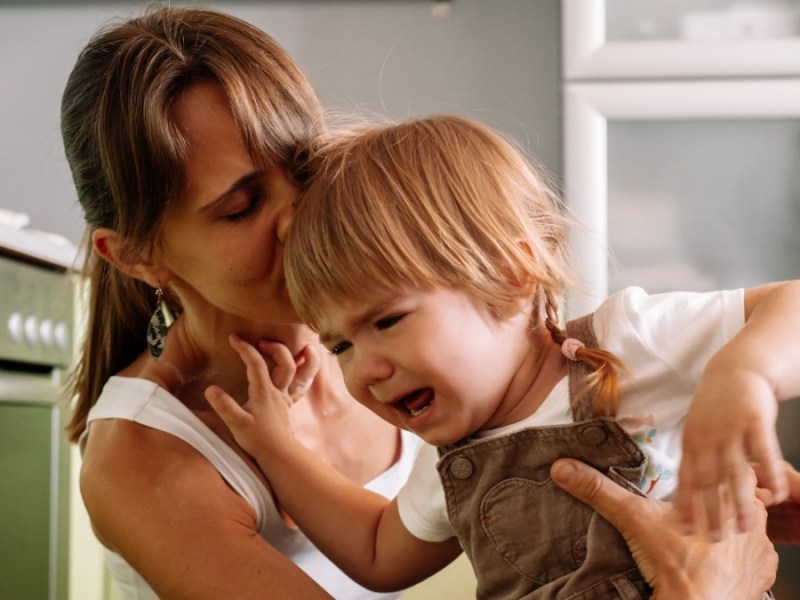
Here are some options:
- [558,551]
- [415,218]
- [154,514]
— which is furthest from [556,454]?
[154,514]

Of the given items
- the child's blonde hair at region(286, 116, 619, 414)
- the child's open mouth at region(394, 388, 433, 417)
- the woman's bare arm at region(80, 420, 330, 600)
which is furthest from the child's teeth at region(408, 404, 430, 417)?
the woman's bare arm at region(80, 420, 330, 600)

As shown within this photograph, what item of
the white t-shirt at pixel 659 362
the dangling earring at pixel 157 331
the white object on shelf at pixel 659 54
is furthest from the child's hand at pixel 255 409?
the white object on shelf at pixel 659 54

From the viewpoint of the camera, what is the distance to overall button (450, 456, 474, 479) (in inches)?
40.5

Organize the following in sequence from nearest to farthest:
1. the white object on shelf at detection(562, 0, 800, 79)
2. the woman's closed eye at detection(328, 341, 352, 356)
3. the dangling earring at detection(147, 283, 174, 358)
→ the woman's closed eye at detection(328, 341, 352, 356), the dangling earring at detection(147, 283, 174, 358), the white object on shelf at detection(562, 0, 800, 79)

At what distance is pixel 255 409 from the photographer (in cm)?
121

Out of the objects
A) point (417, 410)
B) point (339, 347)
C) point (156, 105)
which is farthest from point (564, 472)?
point (156, 105)

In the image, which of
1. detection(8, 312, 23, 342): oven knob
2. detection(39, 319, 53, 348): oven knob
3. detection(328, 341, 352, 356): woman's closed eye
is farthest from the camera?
detection(39, 319, 53, 348): oven knob

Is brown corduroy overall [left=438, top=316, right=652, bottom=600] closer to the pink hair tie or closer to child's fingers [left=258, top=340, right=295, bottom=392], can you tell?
the pink hair tie

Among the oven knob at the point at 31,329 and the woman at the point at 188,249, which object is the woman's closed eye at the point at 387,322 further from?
the oven knob at the point at 31,329

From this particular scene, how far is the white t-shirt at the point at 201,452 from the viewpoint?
3.96 ft

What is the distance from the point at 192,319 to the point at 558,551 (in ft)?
1.90

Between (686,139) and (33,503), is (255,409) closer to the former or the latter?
(33,503)

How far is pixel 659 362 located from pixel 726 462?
0.28 meters

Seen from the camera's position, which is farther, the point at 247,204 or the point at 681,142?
the point at 681,142
